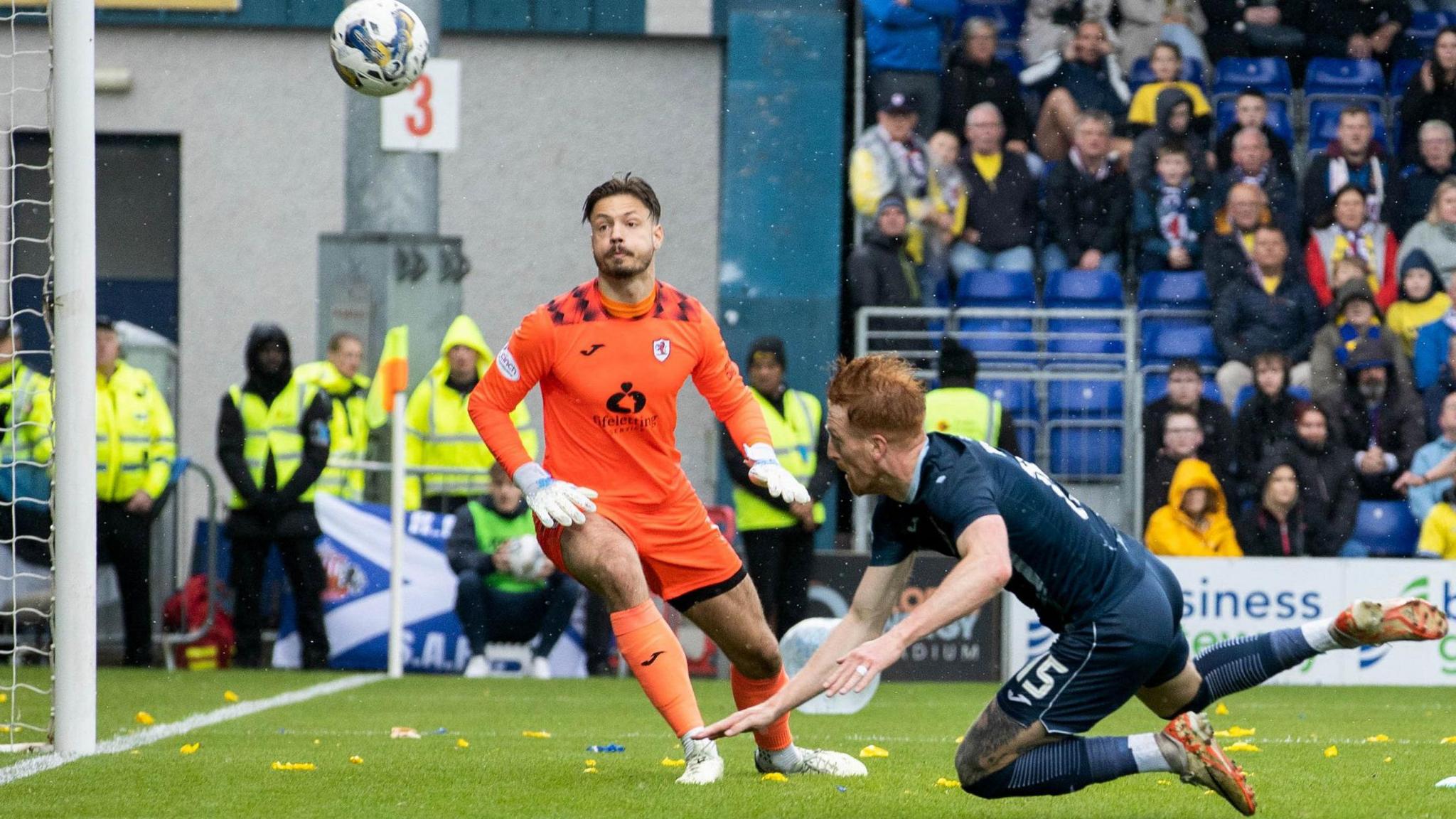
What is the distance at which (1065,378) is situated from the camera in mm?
13828

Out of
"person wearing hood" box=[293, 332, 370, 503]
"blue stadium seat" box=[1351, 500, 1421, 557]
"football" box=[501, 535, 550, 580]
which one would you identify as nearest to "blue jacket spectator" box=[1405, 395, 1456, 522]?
"blue stadium seat" box=[1351, 500, 1421, 557]

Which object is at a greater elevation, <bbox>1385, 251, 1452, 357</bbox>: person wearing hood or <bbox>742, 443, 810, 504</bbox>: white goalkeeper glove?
<bbox>1385, 251, 1452, 357</bbox>: person wearing hood

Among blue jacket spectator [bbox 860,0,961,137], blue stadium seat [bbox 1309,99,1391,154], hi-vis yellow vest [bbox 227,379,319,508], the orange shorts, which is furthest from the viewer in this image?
blue stadium seat [bbox 1309,99,1391,154]

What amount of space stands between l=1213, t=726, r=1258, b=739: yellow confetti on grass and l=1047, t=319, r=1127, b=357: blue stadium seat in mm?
5797

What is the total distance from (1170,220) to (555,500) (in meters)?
9.49

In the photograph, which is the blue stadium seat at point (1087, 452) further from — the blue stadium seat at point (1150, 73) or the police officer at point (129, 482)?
the police officer at point (129, 482)

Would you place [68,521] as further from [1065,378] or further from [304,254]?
[304,254]

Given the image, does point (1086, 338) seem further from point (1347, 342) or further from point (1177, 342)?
point (1347, 342)

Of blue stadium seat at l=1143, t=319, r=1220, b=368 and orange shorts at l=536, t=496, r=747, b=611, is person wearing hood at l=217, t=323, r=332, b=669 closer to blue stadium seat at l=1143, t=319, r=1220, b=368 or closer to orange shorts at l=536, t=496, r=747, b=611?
blue stadium seat at l=1143, t=319, r=1220, b=368

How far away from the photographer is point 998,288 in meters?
14.5

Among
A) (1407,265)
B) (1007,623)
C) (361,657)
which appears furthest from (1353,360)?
(361,657)

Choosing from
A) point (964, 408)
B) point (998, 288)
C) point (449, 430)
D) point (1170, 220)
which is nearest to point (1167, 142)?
point (1170, 220)

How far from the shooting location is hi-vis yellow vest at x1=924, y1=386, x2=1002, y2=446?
1151 cm

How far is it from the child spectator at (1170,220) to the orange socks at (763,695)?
8.84 meters
